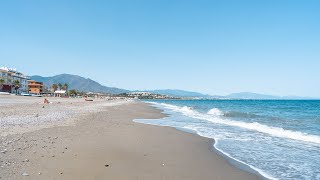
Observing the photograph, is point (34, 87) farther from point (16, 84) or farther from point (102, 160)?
point (102, 160)

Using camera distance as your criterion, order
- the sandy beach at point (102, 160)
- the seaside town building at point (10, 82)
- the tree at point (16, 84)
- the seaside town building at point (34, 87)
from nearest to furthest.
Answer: the sandy beach at point (102, 160)
the seaside town building at point (10, 82)
the tree at point (16, 84)
the seaside town building at point (34, 87)

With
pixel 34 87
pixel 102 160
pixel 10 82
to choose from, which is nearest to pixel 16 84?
pixel 10 82

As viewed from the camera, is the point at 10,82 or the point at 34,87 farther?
the point at 34,87

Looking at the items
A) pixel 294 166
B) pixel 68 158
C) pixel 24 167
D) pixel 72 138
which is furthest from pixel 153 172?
pixel 72 138

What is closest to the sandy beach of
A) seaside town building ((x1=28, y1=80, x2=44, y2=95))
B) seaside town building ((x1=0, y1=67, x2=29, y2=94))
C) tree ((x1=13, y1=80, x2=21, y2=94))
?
seaside town building ((x1=0, y1=67, x2=29, y2=94))

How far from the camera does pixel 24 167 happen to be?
6.41 m

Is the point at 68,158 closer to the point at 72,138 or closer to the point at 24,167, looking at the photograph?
the point at 24,167

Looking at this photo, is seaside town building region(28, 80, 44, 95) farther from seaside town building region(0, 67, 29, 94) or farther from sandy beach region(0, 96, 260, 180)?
sandy beach region(0, 96, 260, 180)

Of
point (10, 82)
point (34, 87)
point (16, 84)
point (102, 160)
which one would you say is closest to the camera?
point (102, 160)

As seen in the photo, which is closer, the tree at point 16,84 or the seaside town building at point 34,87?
the tree at point 16,84

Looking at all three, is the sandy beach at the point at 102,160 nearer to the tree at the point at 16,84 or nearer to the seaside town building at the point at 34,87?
the tree at the point at 16,84

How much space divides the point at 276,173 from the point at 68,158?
5.79 metres

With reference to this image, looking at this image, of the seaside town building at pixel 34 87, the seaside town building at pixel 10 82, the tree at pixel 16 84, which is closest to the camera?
the seaside town building at pixel 10 82

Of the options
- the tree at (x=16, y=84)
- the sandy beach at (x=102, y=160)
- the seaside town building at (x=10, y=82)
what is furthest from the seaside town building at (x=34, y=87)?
the sandy beach at (x=102, y=160)
